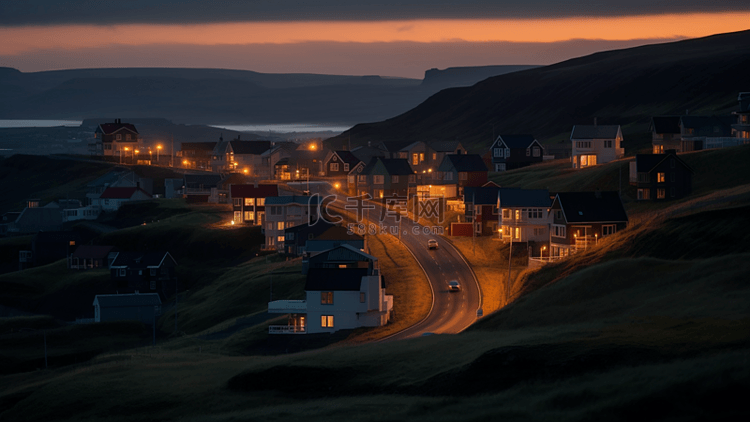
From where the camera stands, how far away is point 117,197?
524ft

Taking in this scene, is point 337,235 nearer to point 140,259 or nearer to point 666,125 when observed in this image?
point 140,259

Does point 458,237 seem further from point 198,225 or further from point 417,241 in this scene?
point 198,225

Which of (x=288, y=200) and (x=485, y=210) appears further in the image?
(x=288, y=200)

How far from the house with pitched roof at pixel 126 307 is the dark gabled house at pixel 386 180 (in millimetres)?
47552

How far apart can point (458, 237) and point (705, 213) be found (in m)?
39.4

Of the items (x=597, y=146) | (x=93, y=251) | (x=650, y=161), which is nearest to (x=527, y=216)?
(x=650, y=161)

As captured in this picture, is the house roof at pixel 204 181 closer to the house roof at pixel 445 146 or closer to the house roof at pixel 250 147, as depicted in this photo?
the house roof at pixel 250 147

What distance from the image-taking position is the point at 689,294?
158 ft

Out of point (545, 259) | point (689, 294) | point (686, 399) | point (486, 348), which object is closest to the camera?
point (686, 399)

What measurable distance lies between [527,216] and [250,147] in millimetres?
107918

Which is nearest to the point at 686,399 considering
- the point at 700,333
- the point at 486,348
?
the point at 700,333

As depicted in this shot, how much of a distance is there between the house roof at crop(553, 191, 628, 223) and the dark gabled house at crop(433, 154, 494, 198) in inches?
1637

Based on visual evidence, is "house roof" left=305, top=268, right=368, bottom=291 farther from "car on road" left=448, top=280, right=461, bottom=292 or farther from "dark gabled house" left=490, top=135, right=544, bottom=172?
"dark gabled house" left=490, top=135, right=544, bottom=172

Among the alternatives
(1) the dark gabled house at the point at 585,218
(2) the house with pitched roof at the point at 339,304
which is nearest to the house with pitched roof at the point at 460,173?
(1) the dark gabled house at the point at 585,218
